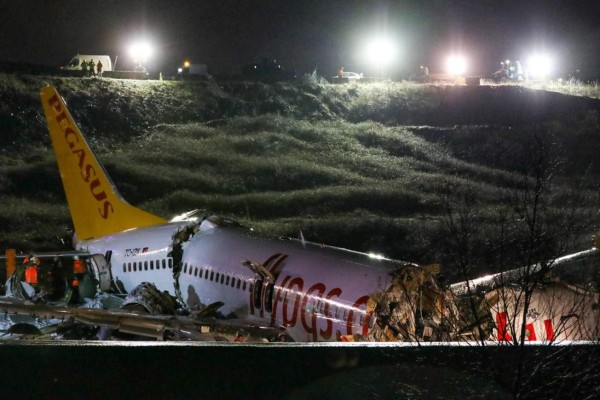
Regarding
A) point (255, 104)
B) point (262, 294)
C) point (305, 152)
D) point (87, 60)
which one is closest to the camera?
point (262, 294)

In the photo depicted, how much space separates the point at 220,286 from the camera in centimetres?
2253

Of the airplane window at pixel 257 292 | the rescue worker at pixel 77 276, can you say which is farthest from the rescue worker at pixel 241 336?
the rescue worker at pixel 77 276

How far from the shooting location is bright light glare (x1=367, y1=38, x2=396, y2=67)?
103188mm

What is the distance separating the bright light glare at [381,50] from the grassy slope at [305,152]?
13.4 metres

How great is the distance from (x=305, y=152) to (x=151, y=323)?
165 feet

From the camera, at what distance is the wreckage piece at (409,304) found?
15883 mm

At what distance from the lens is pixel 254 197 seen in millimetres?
57000

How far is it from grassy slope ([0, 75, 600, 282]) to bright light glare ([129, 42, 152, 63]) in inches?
661

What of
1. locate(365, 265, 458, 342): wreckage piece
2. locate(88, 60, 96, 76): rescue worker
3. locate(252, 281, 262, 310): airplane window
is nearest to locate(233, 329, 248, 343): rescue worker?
locate(252, 281, 262, 310): airplane window

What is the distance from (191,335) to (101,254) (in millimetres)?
8272

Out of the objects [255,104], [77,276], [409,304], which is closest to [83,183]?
[77,276]

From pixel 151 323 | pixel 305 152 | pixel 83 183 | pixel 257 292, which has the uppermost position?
pixel 305 152

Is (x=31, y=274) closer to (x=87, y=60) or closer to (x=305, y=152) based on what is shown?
(x=305, y=152)
